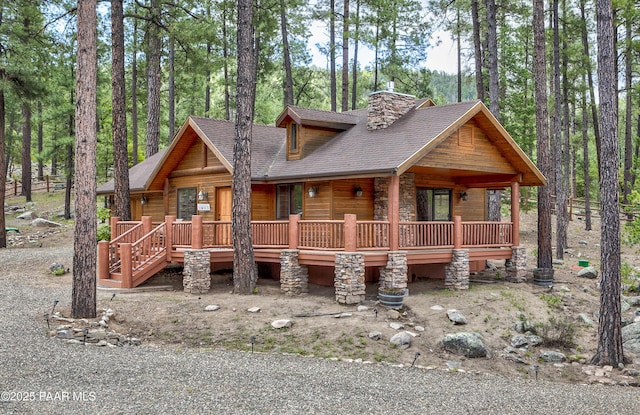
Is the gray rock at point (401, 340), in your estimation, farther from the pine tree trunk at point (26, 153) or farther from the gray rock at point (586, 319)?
the pine tree trunk at point (26, 153)

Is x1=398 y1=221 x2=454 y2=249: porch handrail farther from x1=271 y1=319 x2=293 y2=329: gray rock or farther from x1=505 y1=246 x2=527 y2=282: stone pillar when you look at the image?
x1=271 y1=319 x2=293 y2=329: gray rock

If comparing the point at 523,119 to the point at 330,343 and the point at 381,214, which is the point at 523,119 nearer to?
the point at 381,214

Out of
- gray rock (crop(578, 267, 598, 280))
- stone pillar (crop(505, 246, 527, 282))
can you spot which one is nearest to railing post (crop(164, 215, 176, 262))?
stone pillar (crop(505, 246, 527, 282))

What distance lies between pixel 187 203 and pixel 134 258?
15.3 ft

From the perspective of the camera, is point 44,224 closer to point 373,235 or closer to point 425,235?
point 373,235

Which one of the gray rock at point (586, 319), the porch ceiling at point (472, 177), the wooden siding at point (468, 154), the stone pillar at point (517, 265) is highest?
the wooden siding at point (468, 154)

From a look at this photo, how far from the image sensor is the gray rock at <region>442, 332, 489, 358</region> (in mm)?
11633

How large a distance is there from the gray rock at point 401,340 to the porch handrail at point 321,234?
3.57m

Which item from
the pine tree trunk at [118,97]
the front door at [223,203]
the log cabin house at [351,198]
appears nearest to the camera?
the log cabin house at [351,198]

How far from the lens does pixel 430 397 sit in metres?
8.17

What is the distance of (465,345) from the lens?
1170cm

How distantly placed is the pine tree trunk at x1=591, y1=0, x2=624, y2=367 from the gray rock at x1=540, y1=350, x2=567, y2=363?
0.75m

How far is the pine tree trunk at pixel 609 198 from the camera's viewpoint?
36.8ft

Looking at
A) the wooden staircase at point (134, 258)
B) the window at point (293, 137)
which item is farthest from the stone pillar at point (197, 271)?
the window at point (293, 137)
